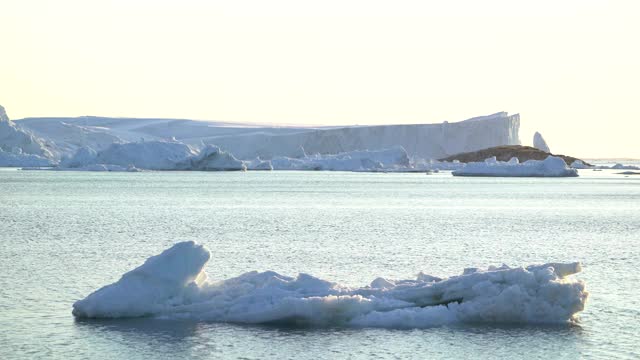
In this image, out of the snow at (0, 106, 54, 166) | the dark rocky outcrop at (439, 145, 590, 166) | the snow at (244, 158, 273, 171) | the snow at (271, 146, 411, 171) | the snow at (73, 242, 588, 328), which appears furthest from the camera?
the dark rocky outcrop at (439, 145, 590, 166)

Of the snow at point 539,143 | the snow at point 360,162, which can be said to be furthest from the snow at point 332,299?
the snow at point 539,143

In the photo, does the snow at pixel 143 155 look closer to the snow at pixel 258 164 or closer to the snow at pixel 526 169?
the snow at pixel 258 164

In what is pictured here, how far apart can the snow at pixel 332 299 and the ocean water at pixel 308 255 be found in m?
0.23

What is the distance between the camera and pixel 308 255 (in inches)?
858

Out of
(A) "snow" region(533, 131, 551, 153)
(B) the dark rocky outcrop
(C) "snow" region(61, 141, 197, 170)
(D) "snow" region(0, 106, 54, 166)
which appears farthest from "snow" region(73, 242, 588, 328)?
(A) "snow" region(533, 131, 551, 153)

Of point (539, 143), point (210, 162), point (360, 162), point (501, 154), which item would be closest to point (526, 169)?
point (360, 162)

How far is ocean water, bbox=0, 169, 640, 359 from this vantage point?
12.2m

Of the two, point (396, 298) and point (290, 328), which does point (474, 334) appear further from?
point (290, 328)

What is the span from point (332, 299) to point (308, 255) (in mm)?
8596

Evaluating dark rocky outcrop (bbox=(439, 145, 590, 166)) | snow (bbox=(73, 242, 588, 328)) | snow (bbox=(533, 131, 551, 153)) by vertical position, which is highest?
snow (bbox=(533, 131, 551, 153))

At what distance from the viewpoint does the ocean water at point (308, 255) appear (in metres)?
12.2

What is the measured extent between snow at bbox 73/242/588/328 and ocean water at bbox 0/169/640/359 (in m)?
0.23

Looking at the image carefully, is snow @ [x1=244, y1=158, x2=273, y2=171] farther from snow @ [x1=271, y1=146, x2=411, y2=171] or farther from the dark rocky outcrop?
the dark rocky outcrop

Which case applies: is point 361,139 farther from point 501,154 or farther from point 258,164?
point 501,154
